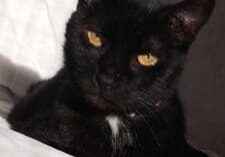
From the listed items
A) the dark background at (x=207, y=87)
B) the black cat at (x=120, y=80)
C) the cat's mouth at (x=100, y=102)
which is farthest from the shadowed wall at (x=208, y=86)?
the cat's mouth at (x=100, y=102)

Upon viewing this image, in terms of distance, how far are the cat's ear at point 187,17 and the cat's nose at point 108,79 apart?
0.59 ft

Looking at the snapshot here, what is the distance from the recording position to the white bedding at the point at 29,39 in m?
1.67

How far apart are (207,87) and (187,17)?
493 millimetres

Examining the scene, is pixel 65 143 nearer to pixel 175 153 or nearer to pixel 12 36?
pixel 175 153

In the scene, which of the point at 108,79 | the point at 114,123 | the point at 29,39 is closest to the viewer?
the point at 108,79

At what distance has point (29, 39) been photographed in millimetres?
1695

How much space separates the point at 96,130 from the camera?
1319 mm

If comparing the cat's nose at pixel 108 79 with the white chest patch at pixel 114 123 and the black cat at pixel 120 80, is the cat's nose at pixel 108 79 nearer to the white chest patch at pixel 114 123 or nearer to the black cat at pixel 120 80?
the black cat at pixel 120 80

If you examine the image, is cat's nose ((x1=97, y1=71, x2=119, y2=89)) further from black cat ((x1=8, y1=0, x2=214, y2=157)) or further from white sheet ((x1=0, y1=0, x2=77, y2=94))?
white sheet ((x1=0, y1=0, x2=77, y2=94))

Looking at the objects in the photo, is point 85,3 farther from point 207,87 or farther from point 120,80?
point 207,87

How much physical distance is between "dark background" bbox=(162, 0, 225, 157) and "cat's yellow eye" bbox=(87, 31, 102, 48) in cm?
53

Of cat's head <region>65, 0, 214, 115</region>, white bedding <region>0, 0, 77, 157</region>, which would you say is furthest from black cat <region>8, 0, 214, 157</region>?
white bedding <region>0, 0, 77, 157</region>

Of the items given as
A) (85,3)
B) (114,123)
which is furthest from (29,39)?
(114,123)

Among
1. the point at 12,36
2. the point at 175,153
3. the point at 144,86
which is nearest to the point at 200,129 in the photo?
the point at 175,153
